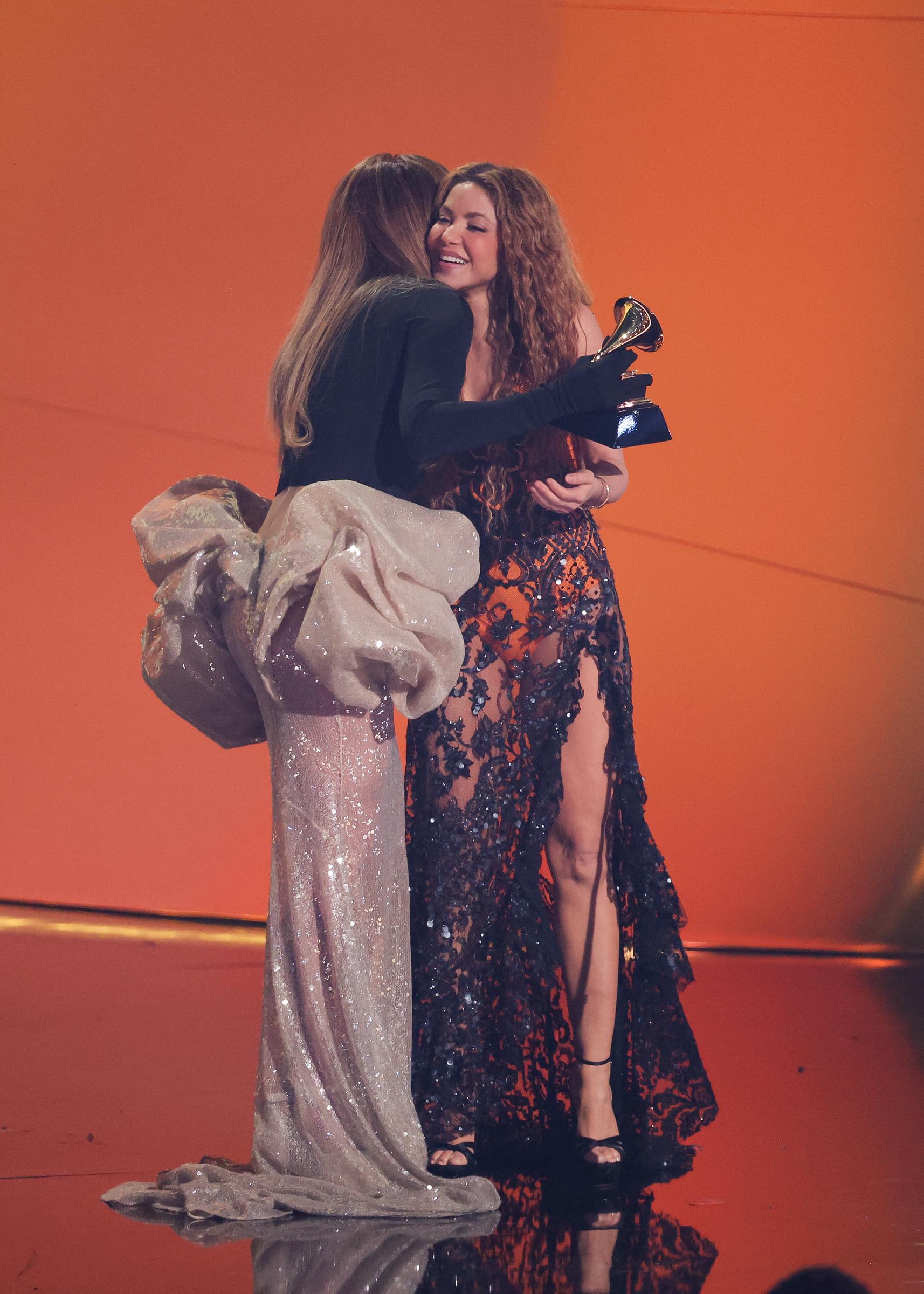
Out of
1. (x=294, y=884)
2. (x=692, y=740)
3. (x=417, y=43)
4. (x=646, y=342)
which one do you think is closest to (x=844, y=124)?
(x=417, y=43)

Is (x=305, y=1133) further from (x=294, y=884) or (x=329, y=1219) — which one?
(x=294, y=884)

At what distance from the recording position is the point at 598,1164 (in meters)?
1.90

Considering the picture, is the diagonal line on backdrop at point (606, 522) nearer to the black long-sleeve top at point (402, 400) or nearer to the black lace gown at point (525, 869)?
the black lace gown at point (525, 869)

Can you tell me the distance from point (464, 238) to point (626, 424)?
0.38 metres

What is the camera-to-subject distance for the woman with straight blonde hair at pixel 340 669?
5.39ft

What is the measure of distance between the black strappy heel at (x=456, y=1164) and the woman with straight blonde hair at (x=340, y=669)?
0.13 meters

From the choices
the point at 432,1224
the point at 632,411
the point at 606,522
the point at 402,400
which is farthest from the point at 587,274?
the point at 432,1224

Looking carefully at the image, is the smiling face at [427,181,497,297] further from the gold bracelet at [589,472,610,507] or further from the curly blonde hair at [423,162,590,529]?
the gold bracelet at [589,472,610,507]

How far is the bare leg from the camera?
201 cm

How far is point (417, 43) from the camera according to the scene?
11.4ft

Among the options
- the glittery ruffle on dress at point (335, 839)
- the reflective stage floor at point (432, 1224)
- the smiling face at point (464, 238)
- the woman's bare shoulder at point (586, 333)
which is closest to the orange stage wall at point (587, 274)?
the reflective stage floor at point (432, 1224)

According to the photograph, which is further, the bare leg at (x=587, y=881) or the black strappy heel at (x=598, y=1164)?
the bare leg at (x=587, y=881)

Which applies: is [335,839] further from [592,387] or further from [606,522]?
[606,522]

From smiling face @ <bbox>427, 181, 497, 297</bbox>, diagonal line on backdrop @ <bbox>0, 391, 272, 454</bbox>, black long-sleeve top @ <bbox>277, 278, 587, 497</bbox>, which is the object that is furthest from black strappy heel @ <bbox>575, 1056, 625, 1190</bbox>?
diagonal line on backdrop @ <bbox>0, 391, 272, 454</bbox>
